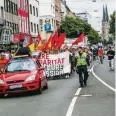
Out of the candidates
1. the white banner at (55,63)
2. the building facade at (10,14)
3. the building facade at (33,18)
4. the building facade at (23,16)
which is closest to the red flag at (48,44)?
the white banner at (55,63)

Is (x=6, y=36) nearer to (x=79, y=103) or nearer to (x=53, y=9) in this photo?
(x=79, y=103)

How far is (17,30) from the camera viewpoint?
63.1 metres

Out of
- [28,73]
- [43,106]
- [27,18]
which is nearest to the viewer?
[43,106]

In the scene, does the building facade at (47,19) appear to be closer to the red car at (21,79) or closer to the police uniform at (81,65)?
the police uniform at (81,65)

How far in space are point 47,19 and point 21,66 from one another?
232ft

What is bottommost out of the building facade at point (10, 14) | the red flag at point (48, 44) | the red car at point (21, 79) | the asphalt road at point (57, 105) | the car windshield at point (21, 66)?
the asphalt road at point (57, 105)

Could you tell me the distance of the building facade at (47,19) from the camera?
283ft

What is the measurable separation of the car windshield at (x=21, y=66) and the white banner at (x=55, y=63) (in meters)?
8.46

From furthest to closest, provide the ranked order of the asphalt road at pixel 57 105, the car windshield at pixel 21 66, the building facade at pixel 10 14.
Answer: the building facade at pixel 10 14, the car windshield at pixel 21 66, the asphalt road at pixel 57 105

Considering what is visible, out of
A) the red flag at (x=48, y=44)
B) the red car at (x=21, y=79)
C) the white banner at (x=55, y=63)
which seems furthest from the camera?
the red flag at (x=48, y=44)

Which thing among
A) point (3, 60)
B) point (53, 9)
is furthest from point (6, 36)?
point (53, 9)

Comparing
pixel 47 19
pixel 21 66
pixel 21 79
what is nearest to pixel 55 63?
pixel 21 66

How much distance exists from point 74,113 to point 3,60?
16.8 m

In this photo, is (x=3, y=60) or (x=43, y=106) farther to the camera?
(x=3, y=60)
